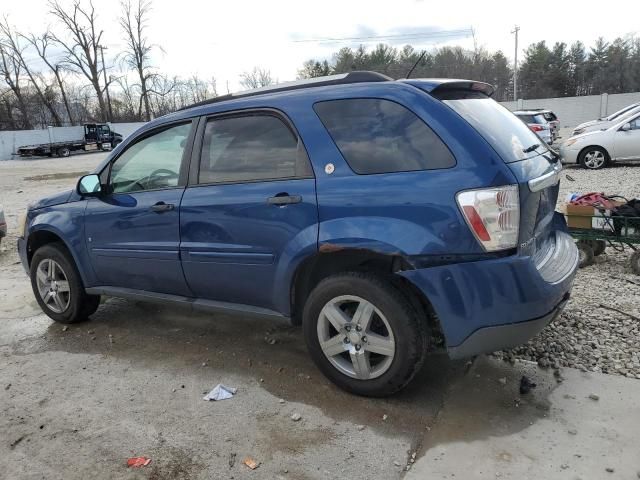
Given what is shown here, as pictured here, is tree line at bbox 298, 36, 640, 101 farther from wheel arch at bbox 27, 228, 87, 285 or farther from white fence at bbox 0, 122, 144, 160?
wheel arch at bbox 27, 228, 87, 285

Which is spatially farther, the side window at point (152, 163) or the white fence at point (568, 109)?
the white fence at point (568, 109)

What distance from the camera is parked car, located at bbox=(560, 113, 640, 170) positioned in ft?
44.2

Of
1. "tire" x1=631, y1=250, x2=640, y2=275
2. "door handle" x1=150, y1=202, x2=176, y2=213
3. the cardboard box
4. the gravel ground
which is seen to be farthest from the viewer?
the cardboard box

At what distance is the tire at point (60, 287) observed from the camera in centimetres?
470

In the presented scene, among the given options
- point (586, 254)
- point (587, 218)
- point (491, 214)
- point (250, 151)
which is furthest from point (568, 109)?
point (491, 214)

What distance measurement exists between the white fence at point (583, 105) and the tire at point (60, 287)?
134 ft

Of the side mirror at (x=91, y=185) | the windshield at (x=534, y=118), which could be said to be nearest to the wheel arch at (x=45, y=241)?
the side mirror at (x=91, y=185)

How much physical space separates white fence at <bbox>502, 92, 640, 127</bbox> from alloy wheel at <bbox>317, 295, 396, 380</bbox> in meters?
41.4

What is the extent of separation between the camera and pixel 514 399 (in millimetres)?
3119

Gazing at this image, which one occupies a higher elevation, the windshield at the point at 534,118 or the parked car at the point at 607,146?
the windshield at the point at 534,118

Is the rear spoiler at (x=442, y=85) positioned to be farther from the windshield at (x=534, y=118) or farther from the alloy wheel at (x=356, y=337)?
the windshield at (x=534, y=118)

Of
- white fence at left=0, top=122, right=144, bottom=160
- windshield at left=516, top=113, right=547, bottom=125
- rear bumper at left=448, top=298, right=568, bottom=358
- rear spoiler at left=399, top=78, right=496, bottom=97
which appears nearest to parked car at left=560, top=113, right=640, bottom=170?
windshield at left=516, top=113, right=547, bottom=125

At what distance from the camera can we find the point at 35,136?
145 feet

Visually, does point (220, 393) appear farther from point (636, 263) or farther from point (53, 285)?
point (636, 263)
